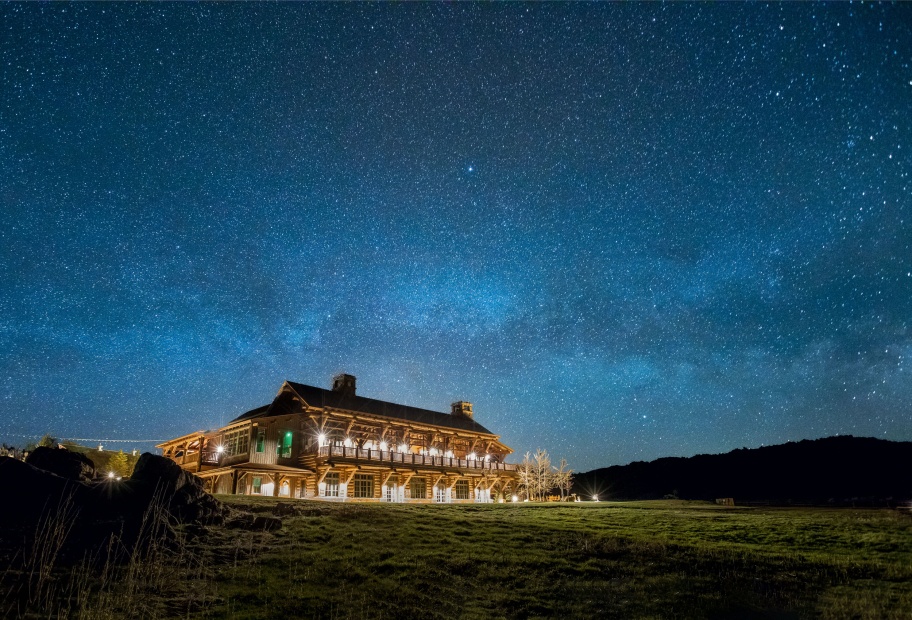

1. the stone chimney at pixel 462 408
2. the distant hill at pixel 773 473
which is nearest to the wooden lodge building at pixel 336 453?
the stone chimney at pixel 462 408

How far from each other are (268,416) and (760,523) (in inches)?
1359

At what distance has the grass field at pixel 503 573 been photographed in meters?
13.9

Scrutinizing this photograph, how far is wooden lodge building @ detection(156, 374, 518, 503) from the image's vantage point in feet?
132

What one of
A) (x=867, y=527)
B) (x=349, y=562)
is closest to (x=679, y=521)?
(x=867, y=527)

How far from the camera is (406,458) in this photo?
153 feet

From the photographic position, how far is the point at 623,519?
101 ft

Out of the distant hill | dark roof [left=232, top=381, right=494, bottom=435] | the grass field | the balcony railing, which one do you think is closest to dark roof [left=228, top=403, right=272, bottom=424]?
dark roof [left=232, top=381, right=494, bottom=435]

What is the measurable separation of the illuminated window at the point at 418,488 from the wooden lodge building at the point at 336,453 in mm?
90

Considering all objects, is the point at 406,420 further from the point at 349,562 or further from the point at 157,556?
the point at 157,556

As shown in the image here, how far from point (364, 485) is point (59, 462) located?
91.6 feet

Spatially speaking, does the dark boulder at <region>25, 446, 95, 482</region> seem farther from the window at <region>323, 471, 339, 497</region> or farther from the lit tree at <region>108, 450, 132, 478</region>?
the lit tree at <region>108, 450, 132, 478</region>

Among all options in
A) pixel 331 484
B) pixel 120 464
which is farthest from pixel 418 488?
pixel 120 464

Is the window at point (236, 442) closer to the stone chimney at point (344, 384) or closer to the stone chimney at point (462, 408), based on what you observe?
the stone chimney at point (344, 384)

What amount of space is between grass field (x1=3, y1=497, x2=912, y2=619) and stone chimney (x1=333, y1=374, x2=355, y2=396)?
82.3 feet
